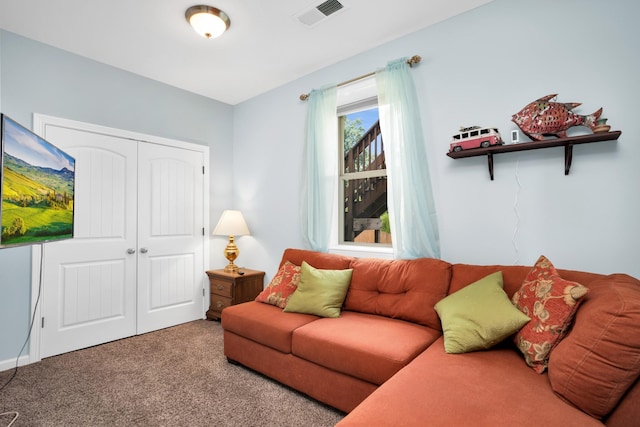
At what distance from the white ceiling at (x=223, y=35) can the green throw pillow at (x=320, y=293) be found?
2002mm

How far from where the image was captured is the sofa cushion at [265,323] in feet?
7.24

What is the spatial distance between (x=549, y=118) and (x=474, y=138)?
0.43 metres

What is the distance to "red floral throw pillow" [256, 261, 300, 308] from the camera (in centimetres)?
267

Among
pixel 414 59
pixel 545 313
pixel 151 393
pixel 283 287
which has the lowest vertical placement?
pixel 151 393

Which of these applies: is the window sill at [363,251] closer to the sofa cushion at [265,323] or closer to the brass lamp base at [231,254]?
the sofa cushion at [265,323]

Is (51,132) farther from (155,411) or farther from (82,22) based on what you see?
(155,411)

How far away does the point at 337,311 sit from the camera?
241 cm

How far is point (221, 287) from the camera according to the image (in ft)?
11.9

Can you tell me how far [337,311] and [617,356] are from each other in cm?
160

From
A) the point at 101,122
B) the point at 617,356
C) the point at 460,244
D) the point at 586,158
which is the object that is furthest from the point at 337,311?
the point at 101,122

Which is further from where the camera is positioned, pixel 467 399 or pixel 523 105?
pixel 523 105

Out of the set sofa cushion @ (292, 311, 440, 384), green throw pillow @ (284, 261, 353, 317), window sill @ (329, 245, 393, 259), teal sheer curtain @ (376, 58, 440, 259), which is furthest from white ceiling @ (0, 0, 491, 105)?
sofa cushion @ (292, 311, 440, 384)

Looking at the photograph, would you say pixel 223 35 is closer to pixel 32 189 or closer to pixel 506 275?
pixel 32 189

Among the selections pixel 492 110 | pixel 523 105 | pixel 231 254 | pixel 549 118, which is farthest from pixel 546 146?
pixel 231 254
